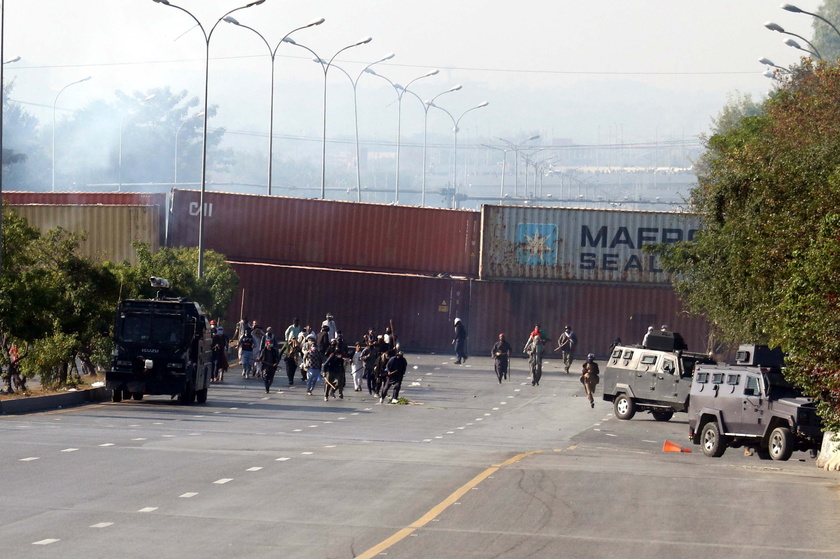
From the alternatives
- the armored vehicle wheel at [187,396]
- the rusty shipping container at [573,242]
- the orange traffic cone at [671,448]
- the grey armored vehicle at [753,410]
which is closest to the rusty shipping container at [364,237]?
the rusty shipping container at [573,242]

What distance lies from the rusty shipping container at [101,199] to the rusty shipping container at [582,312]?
13141mm

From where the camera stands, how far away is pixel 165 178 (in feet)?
520

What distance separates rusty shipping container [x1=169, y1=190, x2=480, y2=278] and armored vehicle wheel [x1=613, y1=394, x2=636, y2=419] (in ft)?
63.2

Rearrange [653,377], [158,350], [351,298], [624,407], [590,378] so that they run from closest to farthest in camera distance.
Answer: [158,350]
[653,377]
[624,407]
[590,378]
[351,298]

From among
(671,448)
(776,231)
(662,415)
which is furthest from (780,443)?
(662,415)

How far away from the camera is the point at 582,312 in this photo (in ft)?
153

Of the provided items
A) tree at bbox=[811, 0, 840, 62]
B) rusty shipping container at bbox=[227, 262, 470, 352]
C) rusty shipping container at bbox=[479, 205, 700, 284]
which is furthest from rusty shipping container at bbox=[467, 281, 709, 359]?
tree at bbox=[811, 0, 840, 62]

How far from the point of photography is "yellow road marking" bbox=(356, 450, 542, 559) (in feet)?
31.4

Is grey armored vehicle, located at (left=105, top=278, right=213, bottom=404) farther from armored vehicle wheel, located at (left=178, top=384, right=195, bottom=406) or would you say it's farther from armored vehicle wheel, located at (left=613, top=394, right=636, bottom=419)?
armored vehicle wheel, located at (left=613, top=394, right=636, bottom=419)

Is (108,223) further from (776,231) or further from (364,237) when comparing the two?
(776,231)

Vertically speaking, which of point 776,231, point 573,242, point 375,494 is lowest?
point 375,494

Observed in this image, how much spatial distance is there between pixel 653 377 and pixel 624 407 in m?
1.08

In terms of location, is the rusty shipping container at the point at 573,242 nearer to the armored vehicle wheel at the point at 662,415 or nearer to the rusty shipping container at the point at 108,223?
the rusty shipping container at the point at 108,223

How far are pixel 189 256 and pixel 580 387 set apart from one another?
48.3ft
